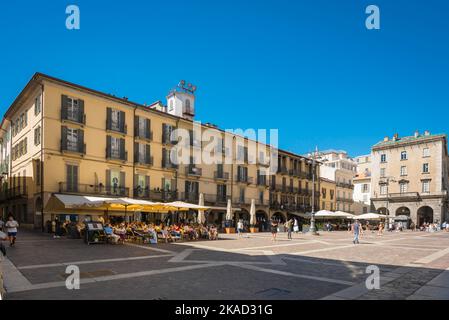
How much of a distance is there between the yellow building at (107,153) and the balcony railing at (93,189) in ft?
0.26

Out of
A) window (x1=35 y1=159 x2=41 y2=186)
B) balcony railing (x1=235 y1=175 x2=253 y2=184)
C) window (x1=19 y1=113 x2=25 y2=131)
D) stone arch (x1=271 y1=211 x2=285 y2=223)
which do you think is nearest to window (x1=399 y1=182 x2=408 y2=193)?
stone arch (x1=271 y1=211 x2=285 y2=223)

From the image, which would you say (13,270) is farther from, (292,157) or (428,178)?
(428,178)

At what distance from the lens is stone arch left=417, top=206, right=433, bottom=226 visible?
6203 cm

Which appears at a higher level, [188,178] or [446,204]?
[188,178]

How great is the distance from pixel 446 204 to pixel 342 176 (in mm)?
18660

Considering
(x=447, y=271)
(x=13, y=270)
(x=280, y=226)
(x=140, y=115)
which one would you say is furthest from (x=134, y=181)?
(x=447, y=271)

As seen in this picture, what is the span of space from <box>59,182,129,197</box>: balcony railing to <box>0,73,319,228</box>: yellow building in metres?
0.08

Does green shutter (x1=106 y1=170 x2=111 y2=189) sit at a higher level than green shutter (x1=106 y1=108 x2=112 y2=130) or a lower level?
lower

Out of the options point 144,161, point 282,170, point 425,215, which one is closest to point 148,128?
point 144,161

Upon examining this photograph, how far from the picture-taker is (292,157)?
51.5 m

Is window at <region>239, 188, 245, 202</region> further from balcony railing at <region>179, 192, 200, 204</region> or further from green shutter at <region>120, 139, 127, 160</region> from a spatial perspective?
green shutter at <region>120, 139, 127, 160</region>

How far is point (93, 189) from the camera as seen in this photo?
28.1m

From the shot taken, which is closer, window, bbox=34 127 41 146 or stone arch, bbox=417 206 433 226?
window, bbox=34 127 41 146

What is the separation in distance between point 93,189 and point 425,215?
2346 inches
